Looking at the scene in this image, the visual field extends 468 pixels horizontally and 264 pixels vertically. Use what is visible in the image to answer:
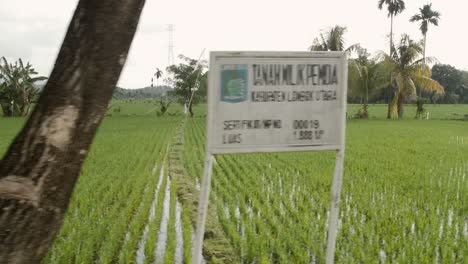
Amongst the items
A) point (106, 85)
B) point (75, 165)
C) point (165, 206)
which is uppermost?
point (106, 85)

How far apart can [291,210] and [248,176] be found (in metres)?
2.45

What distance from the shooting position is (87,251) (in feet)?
12.9

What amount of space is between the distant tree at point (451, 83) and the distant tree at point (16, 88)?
155 feet

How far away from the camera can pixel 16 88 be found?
1086 inches

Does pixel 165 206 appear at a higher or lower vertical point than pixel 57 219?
lower

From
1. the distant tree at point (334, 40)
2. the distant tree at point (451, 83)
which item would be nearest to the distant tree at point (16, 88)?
the distant tree at point (334, 40)

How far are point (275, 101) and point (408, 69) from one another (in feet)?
83.7

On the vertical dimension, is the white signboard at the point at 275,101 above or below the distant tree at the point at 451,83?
below

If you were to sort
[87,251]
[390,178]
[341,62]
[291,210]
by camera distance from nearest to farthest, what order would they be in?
[341,62], [87,251], [291,210], [390,178]

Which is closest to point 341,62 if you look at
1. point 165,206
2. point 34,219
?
point 34,219

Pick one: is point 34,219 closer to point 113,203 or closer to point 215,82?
point 215,82

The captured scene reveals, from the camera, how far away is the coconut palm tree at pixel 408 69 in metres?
25.8

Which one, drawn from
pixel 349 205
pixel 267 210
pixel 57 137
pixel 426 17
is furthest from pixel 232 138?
pixel 426 17

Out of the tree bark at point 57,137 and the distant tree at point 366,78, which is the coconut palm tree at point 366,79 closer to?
the distant tree at point 366,78
